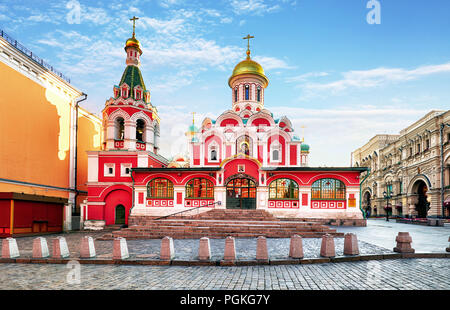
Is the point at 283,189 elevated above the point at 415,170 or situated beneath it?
situated beneath

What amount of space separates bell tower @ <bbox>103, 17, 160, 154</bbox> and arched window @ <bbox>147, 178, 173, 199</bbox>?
11.6ft

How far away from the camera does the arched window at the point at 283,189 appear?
2371cm

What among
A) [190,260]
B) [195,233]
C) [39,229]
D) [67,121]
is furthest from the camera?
[67,121]

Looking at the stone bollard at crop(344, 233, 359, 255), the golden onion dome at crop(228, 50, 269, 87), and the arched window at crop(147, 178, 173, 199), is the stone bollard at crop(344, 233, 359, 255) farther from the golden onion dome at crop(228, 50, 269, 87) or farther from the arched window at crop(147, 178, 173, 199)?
the golden onion dome at crop(228, 50, 269, 87)

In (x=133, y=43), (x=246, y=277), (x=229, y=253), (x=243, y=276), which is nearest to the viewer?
(x=246, y=277)

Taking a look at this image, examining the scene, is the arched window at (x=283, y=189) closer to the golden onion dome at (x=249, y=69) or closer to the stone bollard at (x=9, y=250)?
the golden onion dome at (x=249, y=69)

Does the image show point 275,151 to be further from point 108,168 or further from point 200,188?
point 108,168

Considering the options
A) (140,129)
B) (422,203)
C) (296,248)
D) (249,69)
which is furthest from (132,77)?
(422,203)

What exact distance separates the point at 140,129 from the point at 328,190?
684 inches

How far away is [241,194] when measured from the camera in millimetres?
24484
